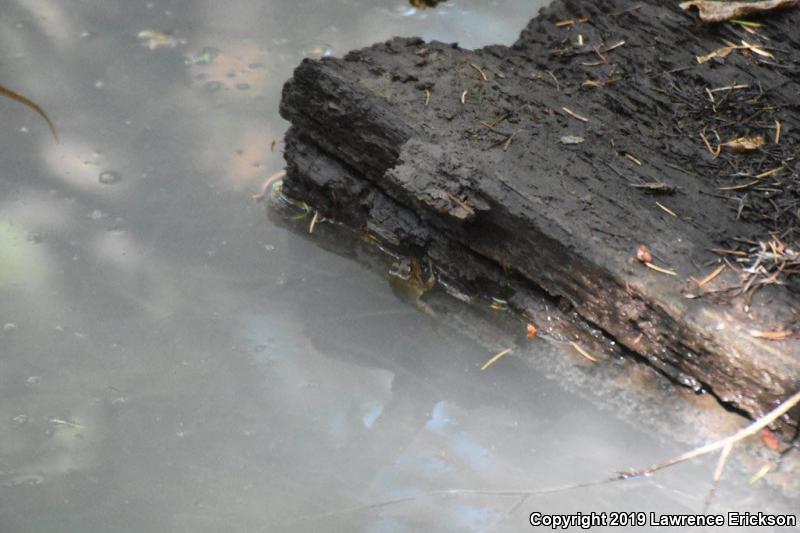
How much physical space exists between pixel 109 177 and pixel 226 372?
81 centimetres

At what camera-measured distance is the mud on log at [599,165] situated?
80.3 inches

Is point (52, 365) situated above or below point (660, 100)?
below

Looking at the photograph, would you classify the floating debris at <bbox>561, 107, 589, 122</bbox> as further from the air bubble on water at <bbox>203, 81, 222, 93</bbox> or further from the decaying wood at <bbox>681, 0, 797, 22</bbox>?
the air bubble on water at <bbox>203, 81, 222, 93</bbox>

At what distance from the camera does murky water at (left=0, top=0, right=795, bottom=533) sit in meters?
1.93

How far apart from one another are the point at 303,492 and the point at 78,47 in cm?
189

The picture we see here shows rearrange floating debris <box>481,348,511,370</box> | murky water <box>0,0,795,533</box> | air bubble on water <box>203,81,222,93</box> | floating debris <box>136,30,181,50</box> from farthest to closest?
1. floating debris <box>136,30,181,50</box>
2. air bubble on water <box>203,81,222,93</box>
3. floating debris <box>481,348,511,370</box>
4. murky water <box>0,0,795,533</box>

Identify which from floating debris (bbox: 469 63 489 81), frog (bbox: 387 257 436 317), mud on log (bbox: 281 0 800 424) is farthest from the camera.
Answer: floating debris (bbox: 469 63 489 81)

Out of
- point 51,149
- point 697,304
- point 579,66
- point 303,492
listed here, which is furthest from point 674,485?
point 51,149

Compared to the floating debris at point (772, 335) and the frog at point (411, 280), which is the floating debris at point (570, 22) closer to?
the frog at point (411, 280)

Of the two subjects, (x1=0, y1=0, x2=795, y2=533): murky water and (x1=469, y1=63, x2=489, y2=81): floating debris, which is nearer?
(x1=0, y1=0, x2=795, y2=533): murky water

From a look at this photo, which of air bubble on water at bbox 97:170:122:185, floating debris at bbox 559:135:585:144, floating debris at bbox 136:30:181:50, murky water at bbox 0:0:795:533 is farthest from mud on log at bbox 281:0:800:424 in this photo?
floating debris at bbox 136:30:181:50

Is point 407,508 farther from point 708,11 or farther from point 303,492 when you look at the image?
point 708,11

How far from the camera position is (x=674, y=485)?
1976 mm

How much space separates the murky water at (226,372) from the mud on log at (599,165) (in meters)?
0.18
